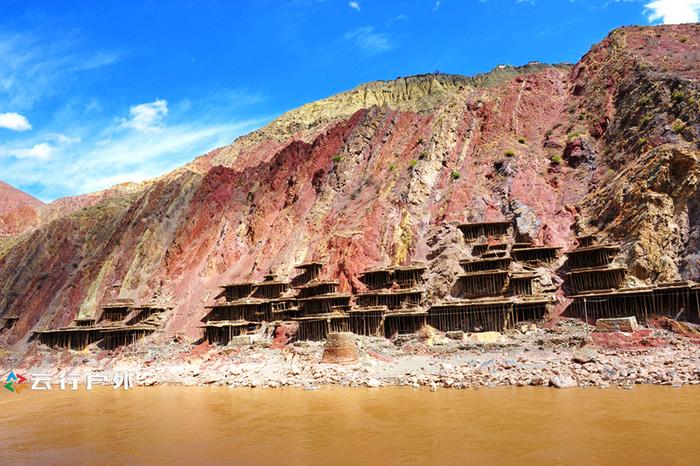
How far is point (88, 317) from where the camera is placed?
67.4m

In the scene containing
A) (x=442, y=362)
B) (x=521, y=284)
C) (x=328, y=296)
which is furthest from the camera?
(x=328, y=296)

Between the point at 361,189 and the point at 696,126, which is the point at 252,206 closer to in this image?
the point at 361,189

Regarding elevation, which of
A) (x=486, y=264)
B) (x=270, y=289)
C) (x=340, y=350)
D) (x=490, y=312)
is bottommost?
(x=340, y=350)

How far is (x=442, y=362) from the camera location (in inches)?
1507

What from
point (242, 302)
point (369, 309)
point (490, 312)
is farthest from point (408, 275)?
point (242, 302)

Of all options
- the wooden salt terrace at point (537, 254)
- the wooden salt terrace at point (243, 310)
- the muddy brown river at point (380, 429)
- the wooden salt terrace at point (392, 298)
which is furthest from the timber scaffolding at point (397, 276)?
the muddy brown river at point (380, 429)

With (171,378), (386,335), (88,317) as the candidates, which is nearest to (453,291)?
(386,335)

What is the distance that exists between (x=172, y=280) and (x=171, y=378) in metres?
26.2

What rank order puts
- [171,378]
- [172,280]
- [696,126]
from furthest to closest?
1. [172,280]
2. [696,126]
3. [171,378]

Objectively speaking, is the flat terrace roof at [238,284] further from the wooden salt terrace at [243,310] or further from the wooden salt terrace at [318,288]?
the wooden salt terrace at [318,288]

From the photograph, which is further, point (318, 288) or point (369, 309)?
point (318, 288)

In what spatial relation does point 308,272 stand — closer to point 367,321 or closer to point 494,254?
point 367,321

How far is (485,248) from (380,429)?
32.2 meters

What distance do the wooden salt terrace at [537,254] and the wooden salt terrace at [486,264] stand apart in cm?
200
